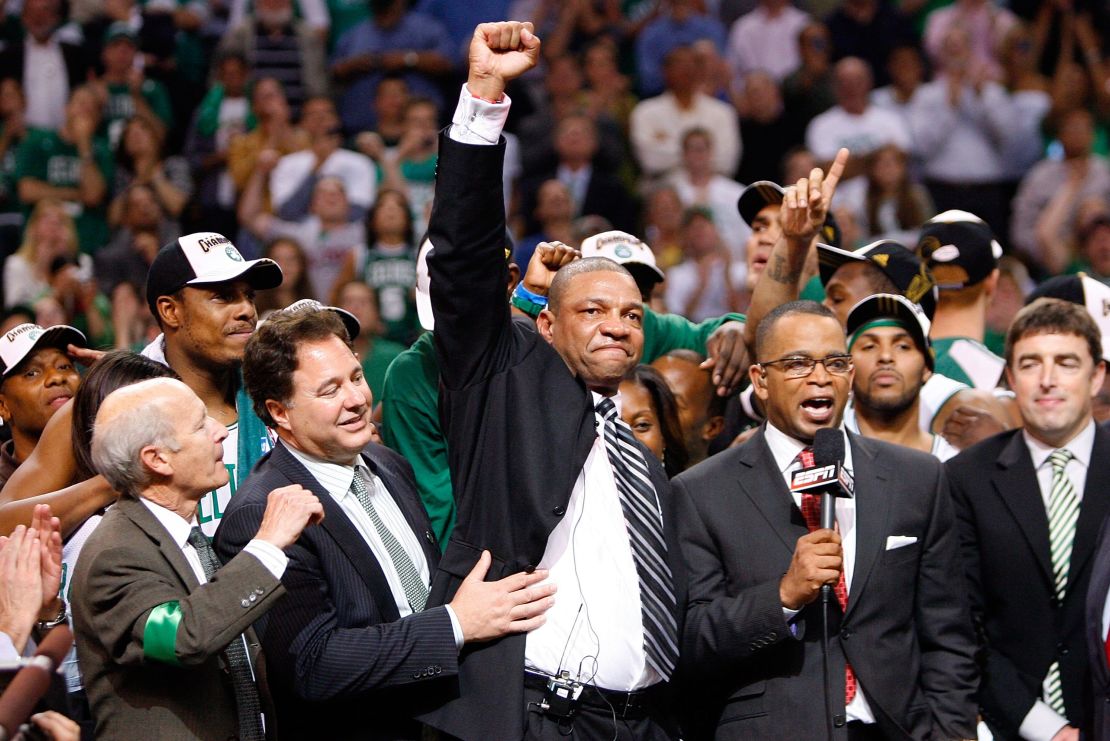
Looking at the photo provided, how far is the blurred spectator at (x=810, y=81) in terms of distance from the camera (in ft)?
37.8

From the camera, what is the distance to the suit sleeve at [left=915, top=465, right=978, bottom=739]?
4324 millimetres

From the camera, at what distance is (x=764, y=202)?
6191mm

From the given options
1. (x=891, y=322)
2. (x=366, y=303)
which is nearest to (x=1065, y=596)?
(x=891, y=322)

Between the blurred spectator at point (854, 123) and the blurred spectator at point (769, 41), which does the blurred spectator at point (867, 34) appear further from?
the blurred spectator at point (854, 123)

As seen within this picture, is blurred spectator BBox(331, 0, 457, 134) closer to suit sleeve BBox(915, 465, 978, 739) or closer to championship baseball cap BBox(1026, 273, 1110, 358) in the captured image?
championship baseball cap BBox(1026, 273, 1110, 358)

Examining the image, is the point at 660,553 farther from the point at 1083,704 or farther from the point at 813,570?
the point at 1083,704

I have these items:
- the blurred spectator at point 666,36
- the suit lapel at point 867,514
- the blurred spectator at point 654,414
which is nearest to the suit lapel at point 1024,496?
the suit lapel at point 867,514

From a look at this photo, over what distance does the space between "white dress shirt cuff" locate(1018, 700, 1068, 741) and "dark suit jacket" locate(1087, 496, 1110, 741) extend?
0.15 meters

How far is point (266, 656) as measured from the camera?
3924 millimetres

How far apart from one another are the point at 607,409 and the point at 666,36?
8.23 meters

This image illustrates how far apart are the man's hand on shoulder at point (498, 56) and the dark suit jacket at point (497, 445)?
0.18 metres

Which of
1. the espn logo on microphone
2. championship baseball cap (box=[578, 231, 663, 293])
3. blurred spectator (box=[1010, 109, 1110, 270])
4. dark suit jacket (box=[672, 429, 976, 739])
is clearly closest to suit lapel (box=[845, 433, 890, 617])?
dark suit jacket (box=[672, 429, 976, 739])

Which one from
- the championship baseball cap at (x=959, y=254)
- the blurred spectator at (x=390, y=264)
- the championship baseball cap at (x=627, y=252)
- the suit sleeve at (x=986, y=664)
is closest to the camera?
the suit sleeve at (x=986, y=664)

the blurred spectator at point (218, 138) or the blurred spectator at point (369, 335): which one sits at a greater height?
the blurred spectator at point (218, 138)
